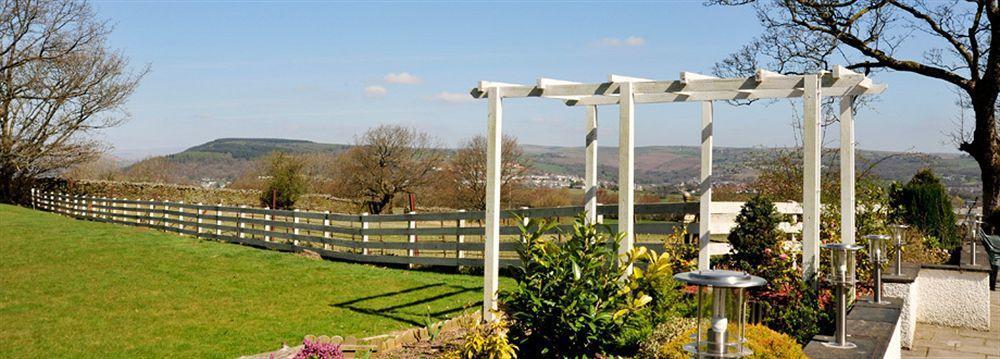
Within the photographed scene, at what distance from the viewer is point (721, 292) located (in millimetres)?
2896

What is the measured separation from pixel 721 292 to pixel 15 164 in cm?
3410

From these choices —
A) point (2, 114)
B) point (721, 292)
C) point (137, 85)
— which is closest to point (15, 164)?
point (2, 114)

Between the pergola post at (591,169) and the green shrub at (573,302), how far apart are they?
1695 millimetres

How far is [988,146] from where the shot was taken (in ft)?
48.0

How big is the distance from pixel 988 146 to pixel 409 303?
11.6 m

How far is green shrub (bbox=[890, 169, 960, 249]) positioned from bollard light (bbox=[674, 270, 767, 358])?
10.7 m

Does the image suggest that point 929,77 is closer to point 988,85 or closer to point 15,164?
point 988,85

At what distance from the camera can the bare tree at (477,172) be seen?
80.7 feet

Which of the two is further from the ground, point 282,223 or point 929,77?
point 929,77

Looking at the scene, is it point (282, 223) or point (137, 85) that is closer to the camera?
point (282, 223)

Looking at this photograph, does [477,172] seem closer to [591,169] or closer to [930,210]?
[930,210]

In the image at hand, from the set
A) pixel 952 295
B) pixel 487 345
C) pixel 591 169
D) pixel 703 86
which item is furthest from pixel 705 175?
pixel 487 345

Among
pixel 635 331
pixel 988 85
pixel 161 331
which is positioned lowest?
pixel 161 331

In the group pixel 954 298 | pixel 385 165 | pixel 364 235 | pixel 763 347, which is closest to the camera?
pixel 763 347
